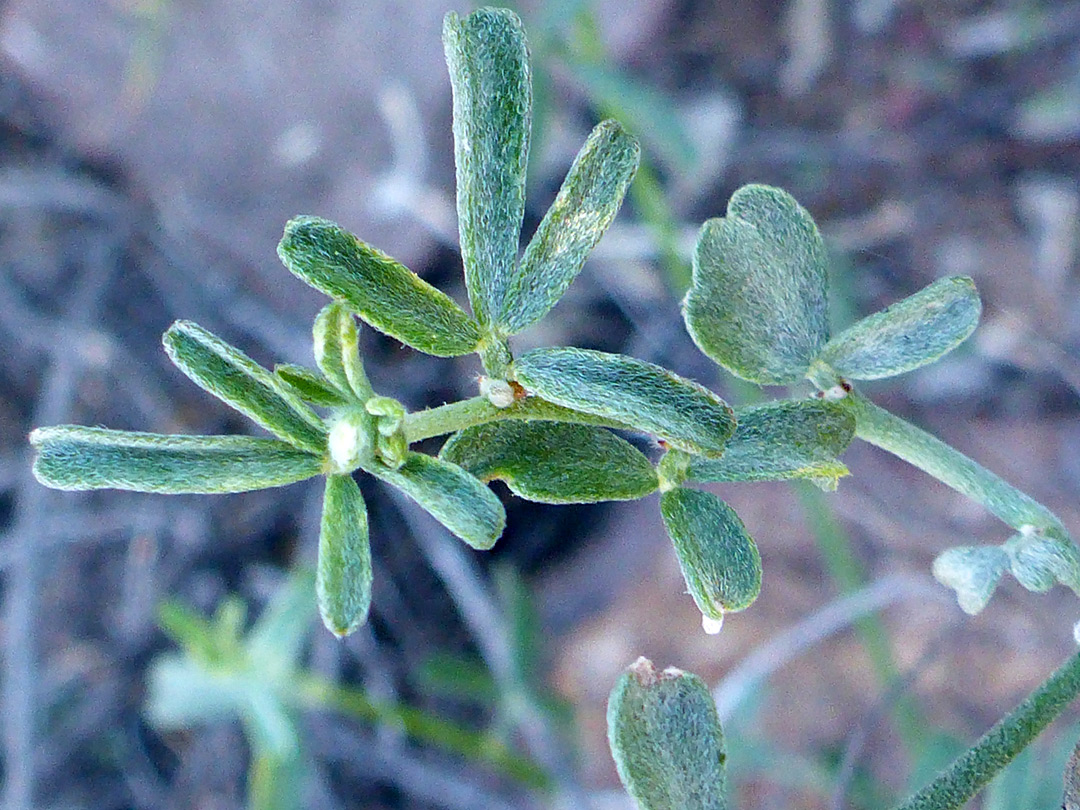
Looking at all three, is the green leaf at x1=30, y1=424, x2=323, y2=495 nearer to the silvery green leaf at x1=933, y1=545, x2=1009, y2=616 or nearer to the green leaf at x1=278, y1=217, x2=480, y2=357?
the green leaf at x1=278, y1=217, x2=480, y2=357

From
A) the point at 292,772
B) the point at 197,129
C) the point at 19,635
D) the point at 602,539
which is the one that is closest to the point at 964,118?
the point at 602,539

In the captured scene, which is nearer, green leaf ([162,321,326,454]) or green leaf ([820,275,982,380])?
green leaf ([162,321,326,454])

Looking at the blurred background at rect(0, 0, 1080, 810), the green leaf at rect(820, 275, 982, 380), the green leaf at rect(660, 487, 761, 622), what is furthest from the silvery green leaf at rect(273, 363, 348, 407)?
the blurred background at rect(0, 0, 1080, 810)

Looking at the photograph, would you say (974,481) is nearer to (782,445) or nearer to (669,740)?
(782,445)

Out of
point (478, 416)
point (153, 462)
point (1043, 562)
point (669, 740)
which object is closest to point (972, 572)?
point (1043, 562)

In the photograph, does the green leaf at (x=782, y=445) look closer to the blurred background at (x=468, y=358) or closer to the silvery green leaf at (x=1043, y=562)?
the silvery green leaf at (x=1043, y=562)
